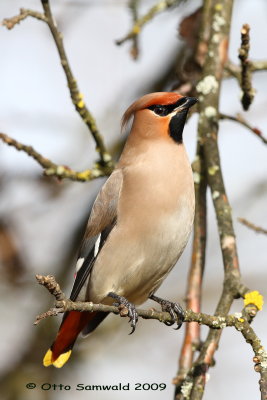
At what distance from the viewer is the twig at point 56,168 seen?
156 inches

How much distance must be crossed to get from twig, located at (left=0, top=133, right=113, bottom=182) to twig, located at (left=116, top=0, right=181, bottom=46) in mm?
896

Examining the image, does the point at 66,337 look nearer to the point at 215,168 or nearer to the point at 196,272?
the point at 196,272

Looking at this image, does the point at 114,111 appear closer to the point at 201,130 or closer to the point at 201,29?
the point at 201,29

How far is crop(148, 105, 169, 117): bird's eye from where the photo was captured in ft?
13.0

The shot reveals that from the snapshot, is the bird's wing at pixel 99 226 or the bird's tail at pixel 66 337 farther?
the bird's tail at pixel 66 337

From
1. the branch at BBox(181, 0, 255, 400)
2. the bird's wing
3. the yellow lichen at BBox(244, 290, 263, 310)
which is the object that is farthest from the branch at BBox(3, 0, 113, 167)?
the yellow lichen at BBox(244, 290, 263, 310)

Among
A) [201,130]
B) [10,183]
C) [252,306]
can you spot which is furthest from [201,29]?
[252,306]

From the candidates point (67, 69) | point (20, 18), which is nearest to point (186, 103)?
point (67, 69)

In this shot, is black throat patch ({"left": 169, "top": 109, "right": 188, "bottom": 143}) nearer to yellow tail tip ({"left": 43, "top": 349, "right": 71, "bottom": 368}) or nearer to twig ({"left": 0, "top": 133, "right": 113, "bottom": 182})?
twig ({"left": 0, "top": 133, "right": 113, "bottom": 182})

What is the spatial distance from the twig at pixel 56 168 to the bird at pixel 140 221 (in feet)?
1.12

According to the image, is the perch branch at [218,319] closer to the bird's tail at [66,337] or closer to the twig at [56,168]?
the bird's tail at [66,337]

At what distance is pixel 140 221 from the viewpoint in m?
3.61

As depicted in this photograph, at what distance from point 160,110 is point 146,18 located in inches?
40.6

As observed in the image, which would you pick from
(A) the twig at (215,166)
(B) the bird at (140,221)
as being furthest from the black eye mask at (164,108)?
(A) the twig at (215,166)
